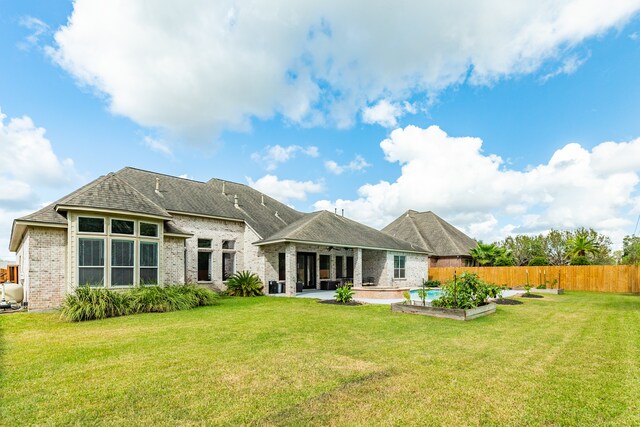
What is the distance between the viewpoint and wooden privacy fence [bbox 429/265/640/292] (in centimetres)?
2228

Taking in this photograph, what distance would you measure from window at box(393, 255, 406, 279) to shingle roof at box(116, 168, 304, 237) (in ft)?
26.9

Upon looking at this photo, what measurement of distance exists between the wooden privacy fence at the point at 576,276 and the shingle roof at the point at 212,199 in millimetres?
15155

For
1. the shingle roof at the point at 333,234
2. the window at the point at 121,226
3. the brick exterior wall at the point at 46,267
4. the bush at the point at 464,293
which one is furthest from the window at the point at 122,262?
the bush at the point at 464,293

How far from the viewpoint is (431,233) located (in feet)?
112

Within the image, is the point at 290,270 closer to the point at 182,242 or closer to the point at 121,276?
the point at 182,242

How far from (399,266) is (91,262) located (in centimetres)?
1974

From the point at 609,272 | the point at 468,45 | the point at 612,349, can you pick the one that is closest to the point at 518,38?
the point at 468,45

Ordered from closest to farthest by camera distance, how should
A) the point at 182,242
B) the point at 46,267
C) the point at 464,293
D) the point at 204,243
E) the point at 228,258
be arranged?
the point at 464,293 → the point at 46,267 → the point at 182,242 → the point at 204,243 → the point at 228,258

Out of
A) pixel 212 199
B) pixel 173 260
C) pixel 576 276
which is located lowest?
pixel 576 276

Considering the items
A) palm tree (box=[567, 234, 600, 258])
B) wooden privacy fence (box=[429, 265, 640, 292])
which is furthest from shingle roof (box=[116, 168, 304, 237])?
palm tree (box=[567, 234, 600, 258])

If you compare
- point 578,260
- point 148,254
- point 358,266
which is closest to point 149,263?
point 148,254

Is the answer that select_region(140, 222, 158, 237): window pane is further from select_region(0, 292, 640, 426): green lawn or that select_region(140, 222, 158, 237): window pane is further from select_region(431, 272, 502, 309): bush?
select_region(431, 272, 502, 309): bush

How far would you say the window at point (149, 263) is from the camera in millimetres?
13675

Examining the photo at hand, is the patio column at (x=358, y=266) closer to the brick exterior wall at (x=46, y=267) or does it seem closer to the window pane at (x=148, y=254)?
the window pane at (x=148, y=254)
